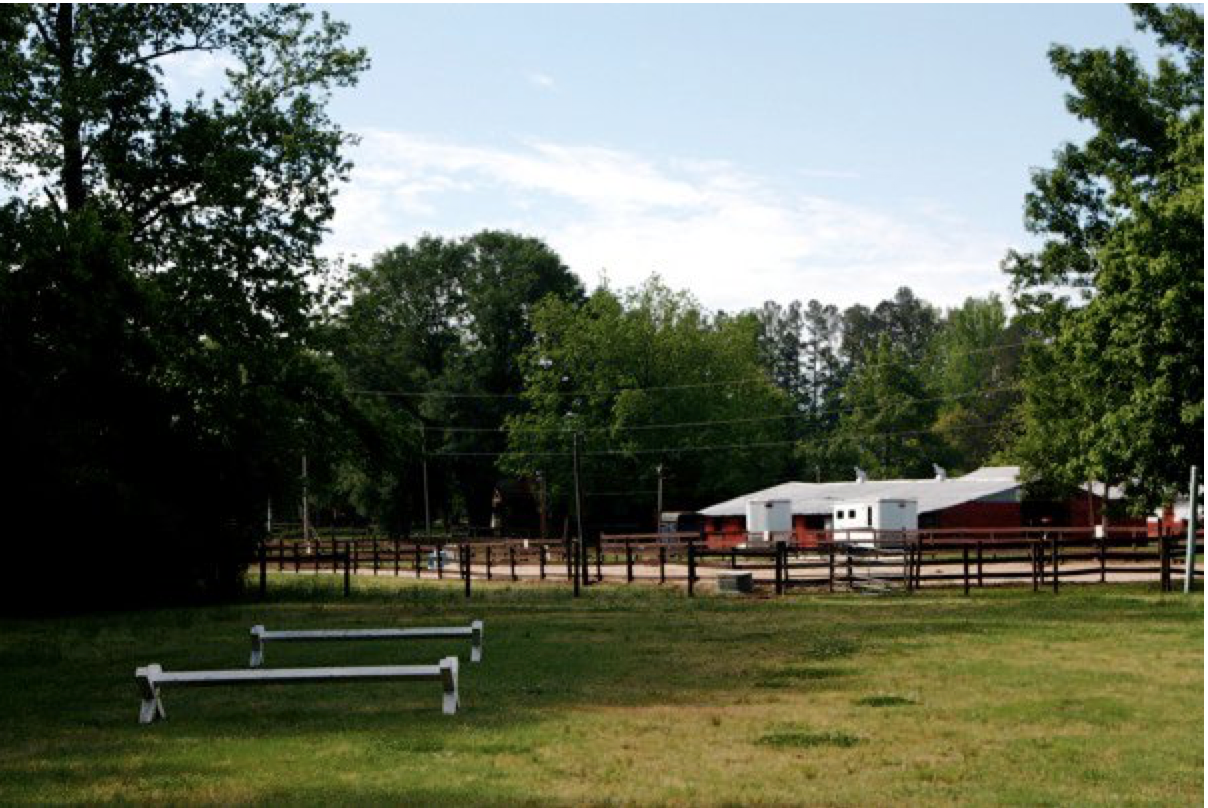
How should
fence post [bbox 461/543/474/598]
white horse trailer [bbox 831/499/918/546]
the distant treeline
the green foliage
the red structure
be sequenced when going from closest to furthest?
the distant treeline
fence post [bbox 461/543/474/598]
white horse trailer [bbox 831/499/918/546]
the red structure
the green foliage

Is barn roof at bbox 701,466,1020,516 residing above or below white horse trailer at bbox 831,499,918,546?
above

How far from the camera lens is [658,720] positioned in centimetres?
1237

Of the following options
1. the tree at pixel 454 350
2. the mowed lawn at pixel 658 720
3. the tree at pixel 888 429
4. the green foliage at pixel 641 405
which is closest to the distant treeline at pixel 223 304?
the mowed lawn at pixel 658 720

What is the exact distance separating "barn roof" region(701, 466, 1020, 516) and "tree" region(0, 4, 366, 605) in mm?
36833

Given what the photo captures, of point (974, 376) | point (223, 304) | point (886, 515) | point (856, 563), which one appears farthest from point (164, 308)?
point (974, 376)

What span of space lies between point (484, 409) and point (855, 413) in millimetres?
32515

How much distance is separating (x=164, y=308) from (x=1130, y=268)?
21.1m

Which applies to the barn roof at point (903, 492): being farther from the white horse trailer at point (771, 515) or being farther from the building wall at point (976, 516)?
the white horse trailer at point (771, 515)

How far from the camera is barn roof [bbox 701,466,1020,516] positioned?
220 ft

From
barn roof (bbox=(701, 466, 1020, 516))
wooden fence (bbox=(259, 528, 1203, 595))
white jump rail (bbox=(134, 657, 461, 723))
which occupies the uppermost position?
barn roof (bbox=(701, 466, 1020, 516))

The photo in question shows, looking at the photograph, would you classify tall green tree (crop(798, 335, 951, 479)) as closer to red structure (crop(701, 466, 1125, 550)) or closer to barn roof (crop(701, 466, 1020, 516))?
barn roof (crop(701, 466, 1020, 516))

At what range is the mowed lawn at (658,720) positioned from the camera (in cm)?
939

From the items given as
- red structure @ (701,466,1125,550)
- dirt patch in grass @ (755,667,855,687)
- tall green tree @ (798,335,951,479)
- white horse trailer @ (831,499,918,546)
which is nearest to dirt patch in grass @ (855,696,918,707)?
dirt patch in grass @ (755,667,855,687)

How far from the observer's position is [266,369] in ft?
109
